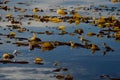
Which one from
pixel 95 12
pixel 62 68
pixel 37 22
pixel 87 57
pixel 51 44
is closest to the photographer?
pixel 62 68

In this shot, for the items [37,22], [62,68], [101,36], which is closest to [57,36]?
[101,36]

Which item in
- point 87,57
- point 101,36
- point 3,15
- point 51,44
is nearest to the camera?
point 87,57

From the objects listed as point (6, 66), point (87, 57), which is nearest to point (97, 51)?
point (87, 57)

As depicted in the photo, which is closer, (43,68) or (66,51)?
(43,68)

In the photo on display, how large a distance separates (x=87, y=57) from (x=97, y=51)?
0.99 metres

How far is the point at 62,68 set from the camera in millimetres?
17234

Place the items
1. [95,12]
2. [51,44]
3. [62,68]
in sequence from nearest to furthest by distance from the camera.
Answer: [62,68] < [51,44] < [95,12]

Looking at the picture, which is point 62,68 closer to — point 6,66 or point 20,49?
point 6,66

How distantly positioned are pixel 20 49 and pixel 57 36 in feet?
10.8

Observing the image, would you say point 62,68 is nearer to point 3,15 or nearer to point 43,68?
point 43,68

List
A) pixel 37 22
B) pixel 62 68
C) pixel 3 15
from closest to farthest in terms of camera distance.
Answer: pixel 62 68, pixel 37 22, pixel 3 15

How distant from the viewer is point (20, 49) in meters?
19.9

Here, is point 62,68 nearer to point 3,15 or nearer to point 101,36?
point 101,36

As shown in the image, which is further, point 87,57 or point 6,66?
point 87,57
